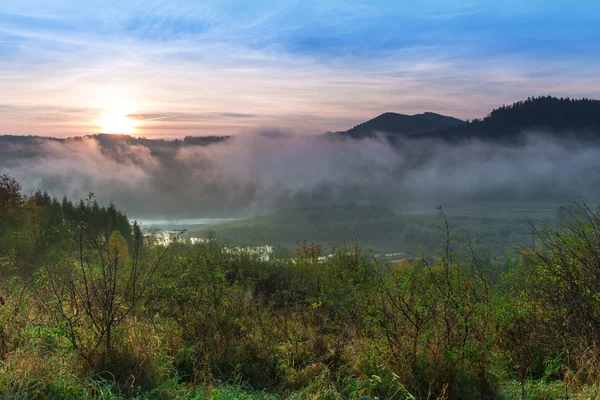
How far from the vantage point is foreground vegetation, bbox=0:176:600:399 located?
5.30 metres

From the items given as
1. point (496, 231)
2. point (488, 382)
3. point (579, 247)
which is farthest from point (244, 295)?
point (496, 231)

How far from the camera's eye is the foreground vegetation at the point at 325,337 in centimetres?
530

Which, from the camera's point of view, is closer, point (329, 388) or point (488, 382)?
point (329, 388)

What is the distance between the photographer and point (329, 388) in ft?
17.0

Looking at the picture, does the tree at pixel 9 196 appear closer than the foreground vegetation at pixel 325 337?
No

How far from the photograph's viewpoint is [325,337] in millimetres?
7426

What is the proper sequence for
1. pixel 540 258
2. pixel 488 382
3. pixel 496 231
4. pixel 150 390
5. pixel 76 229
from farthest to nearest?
pixel 496 231 < pixel 540 258 < pixel 76 229 < pixel 488 382 < pixel 150 390

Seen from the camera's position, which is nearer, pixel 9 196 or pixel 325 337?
pixel 325 337

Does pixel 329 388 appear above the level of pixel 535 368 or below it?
above

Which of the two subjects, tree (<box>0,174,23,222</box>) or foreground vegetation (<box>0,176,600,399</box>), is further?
tree (<box>0,174,23,222</box>)

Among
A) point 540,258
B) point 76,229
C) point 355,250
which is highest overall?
point 76,229

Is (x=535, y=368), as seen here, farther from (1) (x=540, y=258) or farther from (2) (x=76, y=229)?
(2) (x=76, y=229)

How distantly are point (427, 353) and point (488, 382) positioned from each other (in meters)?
0.85

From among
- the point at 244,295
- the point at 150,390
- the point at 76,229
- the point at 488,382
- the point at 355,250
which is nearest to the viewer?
the point at 150,390
